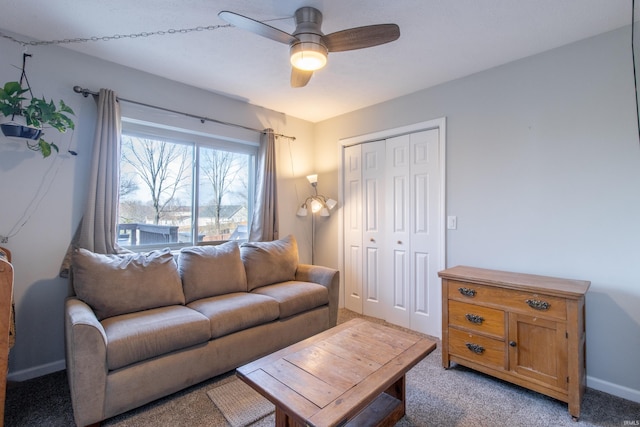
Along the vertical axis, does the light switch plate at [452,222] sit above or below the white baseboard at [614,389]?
above

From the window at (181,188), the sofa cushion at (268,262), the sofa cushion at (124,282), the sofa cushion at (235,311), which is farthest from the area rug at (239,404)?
the window at (181,188)

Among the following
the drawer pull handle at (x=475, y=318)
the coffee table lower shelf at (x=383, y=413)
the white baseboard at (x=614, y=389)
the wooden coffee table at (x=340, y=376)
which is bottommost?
the white baseboard at (x=614, y=389)

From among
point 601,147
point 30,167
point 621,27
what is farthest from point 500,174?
point 30,167

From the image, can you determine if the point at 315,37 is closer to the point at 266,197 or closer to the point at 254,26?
the point at 254,26

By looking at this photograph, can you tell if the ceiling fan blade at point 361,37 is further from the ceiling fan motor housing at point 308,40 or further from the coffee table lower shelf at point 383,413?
the coffee table lower shelf at point 383,413

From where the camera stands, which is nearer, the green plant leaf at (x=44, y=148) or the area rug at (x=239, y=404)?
the area rug at (x=239, y=404)

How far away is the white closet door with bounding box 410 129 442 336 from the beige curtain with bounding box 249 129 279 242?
1561 mm

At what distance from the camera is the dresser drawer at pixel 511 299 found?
1893mm

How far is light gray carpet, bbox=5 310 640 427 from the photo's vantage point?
5.79ft

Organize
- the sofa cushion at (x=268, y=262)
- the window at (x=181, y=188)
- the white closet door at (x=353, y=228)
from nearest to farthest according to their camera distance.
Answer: the window at (x=181, y=188) → the sofa cushion at (x=268, y=262) → the white closet door at (x=353, y=228)

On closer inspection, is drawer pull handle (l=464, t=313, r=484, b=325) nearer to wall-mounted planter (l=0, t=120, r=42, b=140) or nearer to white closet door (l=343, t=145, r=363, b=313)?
white closet door (l=343, t=145, r=363, b=313)

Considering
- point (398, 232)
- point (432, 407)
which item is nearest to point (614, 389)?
point (432, 407)

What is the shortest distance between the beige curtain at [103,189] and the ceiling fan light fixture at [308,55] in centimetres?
166

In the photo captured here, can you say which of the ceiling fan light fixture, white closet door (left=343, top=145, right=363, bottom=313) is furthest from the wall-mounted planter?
white closet door (left=343, top=145, right=363, bottom=313)
